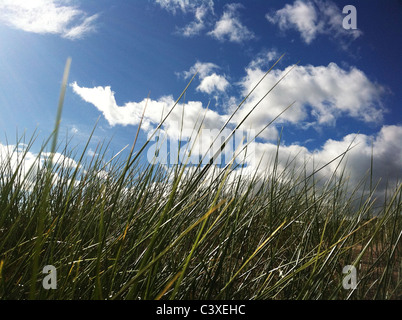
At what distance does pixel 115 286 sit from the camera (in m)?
0.88

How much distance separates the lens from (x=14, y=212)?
5.11 ft

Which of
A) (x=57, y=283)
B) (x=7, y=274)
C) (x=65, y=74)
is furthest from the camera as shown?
(x=7, y=274)

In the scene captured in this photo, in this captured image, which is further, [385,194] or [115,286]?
[385,194]
